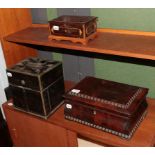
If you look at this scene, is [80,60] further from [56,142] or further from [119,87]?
[56,142]

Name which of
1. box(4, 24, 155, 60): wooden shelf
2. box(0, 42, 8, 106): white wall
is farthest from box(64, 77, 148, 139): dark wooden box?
box(0, 42, 8, 106): white wall

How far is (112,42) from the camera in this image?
1450 millimetres

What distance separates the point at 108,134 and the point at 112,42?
0.50m

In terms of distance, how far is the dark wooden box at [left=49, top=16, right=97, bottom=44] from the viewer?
145cm

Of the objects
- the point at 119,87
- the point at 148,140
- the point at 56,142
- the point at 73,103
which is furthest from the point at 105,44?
the point at 56,142

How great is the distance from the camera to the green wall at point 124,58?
1.46 meters

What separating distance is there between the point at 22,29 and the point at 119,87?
81 centimetres

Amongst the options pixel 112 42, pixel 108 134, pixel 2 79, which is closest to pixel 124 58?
pixel 112 42

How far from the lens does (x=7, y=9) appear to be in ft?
5.53

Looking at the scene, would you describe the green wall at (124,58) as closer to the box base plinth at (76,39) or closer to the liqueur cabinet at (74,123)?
the liqueur cabinet at (74,123)

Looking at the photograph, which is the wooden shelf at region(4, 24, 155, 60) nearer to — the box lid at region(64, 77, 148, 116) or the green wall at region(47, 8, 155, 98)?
the green wall at region(47, 8, 155, 98)

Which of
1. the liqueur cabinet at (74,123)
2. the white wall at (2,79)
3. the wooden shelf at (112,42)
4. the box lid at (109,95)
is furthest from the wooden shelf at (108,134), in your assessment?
the wooden shelf at (112,42)

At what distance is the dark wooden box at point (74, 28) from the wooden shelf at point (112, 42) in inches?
1.3

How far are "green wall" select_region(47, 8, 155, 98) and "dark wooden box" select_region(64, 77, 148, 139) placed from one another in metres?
0.16
